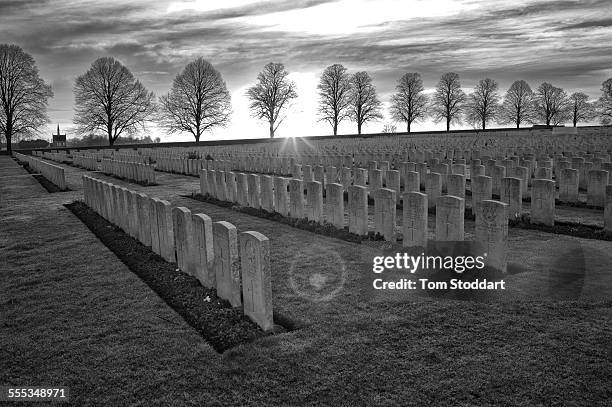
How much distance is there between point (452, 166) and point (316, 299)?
961cm

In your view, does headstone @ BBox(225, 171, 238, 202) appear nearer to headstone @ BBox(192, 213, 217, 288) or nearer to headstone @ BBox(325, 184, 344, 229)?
headstone @ BBox(325, 184, 344, 229)

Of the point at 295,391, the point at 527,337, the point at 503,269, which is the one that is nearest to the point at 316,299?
the point at 295,391

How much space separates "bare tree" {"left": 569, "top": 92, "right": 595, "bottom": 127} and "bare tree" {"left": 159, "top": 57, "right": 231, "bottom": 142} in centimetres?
5840

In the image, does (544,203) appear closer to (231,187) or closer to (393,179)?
(393,179)

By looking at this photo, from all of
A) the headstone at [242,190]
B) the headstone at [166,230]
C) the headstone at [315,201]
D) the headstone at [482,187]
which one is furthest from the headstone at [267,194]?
the headstone at [482,187]

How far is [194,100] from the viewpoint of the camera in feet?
200

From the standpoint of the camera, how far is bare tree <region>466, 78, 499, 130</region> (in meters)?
76.1

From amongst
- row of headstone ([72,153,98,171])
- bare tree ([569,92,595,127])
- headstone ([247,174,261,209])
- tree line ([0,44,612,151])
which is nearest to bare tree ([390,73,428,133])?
tree line ([0,44,612,151])

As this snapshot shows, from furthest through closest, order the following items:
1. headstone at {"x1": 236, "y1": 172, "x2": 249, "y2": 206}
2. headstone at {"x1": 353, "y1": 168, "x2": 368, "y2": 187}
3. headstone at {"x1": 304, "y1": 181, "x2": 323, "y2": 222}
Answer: headstone at {"x1": 353, "y1": 168, "x2": 368, "y2": 187} < headstone at {"x1": 236, "y1": 172, "x2": 249, "y2": 206} < headstone at {"x1": 304, "y1": 181, "x2": 323, "y2": 222}

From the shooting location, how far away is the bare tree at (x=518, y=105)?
7606cm

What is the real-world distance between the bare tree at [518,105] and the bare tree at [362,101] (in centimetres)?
2323

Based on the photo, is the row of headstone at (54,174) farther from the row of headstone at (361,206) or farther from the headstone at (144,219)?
the headstone at (144,219)

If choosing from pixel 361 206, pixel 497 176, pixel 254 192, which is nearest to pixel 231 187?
pixel 254 192

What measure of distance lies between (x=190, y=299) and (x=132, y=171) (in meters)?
17.4
